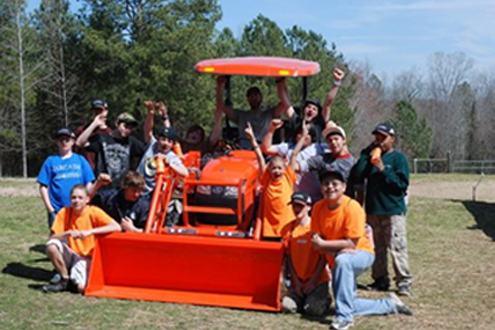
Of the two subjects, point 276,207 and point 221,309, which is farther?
point 276,207

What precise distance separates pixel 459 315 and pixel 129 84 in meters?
31.6

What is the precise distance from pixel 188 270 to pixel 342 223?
179 centimetres

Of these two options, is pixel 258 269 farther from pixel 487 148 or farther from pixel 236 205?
pixel 487 148

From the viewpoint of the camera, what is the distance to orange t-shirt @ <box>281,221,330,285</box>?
24.3 feet

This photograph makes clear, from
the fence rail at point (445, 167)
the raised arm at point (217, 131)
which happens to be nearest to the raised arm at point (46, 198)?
the raised arm at point (217, 131)

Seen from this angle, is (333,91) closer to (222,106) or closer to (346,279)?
(222,106)

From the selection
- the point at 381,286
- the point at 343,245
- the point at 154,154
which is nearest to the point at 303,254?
the point at 343,245

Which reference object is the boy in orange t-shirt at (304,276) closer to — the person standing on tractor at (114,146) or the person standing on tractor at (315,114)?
the person standing on tractor at (315,114)

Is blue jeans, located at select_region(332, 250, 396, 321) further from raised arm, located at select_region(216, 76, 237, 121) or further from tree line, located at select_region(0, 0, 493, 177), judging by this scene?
tree line, located at select_region(0, 0, 493, 177)

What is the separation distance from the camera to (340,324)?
22.3ft

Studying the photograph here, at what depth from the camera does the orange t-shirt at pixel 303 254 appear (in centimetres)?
740

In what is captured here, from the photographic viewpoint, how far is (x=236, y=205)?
27.7 ft

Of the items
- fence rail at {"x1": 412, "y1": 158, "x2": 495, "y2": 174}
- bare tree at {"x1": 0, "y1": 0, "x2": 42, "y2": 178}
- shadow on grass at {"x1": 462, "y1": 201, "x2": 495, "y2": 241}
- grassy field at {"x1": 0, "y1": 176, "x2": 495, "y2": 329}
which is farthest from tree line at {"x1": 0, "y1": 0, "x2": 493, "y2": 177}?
grassy field at {"x1": 0, "y1": 176, "x2": 495, "y2": 329}

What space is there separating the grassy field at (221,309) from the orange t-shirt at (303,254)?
1.51 ft
